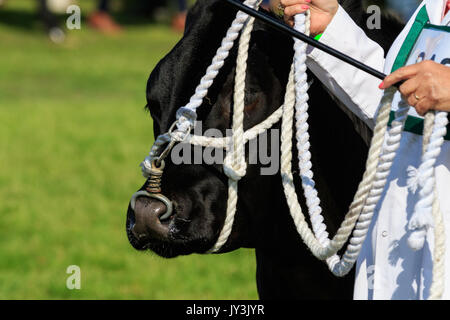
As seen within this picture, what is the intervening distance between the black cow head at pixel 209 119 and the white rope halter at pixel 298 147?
0.18ft

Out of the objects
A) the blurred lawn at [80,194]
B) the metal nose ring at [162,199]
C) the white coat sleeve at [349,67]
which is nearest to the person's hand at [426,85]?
the white coat sleeve at [349,67]

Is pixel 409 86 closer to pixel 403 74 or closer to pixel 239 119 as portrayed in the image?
pixel 403 74

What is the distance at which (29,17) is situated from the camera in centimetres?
2005

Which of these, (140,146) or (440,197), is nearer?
(440,197)

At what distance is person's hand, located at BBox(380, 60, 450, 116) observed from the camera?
2.03 meters

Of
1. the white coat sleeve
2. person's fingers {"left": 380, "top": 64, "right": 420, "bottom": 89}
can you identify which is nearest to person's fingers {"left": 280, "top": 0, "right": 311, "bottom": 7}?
the white coat sleeve

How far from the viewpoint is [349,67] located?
230cm

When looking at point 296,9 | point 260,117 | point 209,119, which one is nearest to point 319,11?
point 296,9

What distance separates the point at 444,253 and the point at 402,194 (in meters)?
0.26

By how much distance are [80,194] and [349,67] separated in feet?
16.3

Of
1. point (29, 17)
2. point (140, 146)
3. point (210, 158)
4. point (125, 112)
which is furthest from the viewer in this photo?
point (29, 17)

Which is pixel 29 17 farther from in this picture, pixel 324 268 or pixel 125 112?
pixel 324 268

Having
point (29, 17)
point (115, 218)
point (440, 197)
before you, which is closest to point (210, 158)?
point (440, 197)

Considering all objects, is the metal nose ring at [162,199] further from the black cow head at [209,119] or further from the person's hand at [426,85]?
the person's hand at [426,85]
